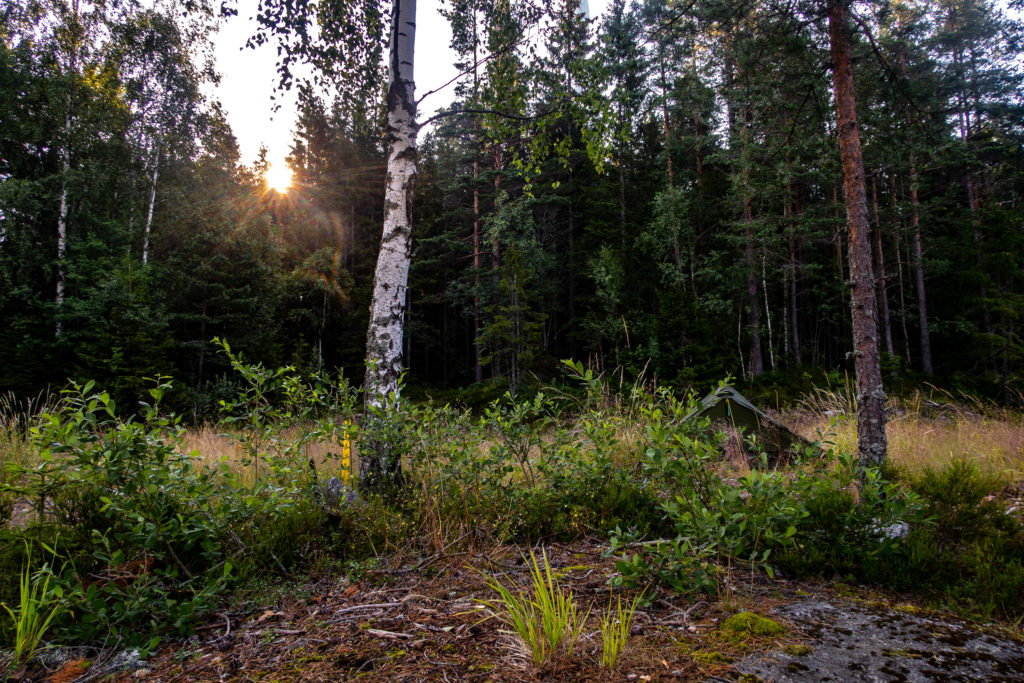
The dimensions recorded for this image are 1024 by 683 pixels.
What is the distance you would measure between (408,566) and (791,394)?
14.0 meters

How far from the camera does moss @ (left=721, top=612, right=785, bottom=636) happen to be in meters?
1.77

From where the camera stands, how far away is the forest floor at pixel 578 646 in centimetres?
152

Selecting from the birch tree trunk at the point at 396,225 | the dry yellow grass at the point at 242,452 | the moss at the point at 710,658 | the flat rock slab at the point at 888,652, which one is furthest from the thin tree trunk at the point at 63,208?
the flat rock slab at the point at 888,652

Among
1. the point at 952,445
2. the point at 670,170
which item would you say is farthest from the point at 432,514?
the point at 670,170

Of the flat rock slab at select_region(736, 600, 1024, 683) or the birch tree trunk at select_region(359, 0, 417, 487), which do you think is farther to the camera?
the birch tree trunk at select_region(359, 0, 417, 487)

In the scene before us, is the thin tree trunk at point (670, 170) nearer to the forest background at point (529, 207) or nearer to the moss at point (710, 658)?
the forest background at point (529, 207)

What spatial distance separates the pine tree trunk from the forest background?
0.31 m

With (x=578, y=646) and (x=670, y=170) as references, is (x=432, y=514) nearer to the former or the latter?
(x=578, y=646)

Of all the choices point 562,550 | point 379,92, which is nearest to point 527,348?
point 379,92

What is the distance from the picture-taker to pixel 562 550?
290 cm

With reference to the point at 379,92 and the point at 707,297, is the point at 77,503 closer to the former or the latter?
the point at 379,92

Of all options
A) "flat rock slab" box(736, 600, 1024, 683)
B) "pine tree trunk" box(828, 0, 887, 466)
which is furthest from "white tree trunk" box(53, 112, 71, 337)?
"pine tree trunk" box(828, 0, 887, 466)

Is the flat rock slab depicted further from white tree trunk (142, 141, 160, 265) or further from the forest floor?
white tree trunk (142, 141, 160, 265)

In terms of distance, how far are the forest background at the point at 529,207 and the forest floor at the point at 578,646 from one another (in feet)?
14.8
